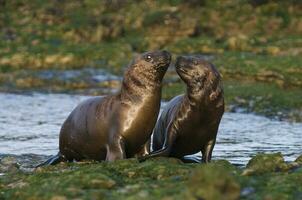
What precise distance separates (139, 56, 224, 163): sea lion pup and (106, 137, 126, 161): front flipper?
647 mm

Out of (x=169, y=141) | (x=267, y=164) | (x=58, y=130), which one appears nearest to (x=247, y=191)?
(x=267, y=164)

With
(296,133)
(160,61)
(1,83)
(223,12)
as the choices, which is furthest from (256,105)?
(223,12)

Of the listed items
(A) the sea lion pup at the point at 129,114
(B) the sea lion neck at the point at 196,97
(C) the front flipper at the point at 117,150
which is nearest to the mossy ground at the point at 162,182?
(C) the front flipper at the point at 117,150

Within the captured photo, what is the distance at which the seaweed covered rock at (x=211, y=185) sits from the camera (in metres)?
5.90

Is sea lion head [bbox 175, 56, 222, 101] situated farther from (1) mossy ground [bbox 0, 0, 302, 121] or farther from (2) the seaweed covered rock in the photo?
(1) mossy ground [bbox 0, 0, 302, 121]

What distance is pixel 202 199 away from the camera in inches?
236

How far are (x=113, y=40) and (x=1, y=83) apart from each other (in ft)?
22.7

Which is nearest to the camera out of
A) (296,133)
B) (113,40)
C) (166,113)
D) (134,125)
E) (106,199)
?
(106,199)

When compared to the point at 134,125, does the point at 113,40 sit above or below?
below

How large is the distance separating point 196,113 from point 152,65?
85 cm

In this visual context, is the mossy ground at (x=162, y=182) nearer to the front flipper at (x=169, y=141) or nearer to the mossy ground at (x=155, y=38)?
the front flipper at (x=169, y=141)

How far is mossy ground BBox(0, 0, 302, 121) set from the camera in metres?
25.8

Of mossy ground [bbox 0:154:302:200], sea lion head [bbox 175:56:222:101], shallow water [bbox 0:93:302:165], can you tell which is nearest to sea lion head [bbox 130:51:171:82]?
sea lion head [bbox 175:56:222:101]

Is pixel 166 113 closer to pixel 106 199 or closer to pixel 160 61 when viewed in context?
pixel 160 61
